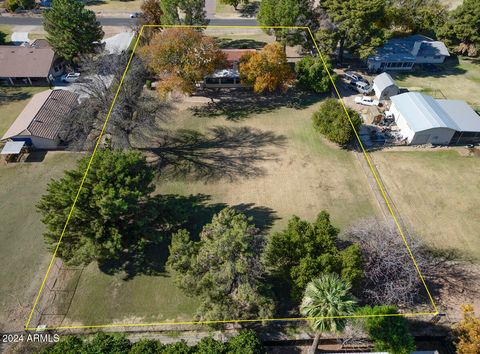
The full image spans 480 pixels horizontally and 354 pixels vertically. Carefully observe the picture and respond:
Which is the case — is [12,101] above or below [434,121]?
above

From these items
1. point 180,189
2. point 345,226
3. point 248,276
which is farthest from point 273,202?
point 248,276

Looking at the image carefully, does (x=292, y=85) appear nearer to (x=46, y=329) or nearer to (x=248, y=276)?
(x=248, y=276)

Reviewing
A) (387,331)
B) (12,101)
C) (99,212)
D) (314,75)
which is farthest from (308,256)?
(12,101)

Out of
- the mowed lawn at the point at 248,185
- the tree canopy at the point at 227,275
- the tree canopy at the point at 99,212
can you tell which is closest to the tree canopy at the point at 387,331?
the tree canopy at the point at 227,275

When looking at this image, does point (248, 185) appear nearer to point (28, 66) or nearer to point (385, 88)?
point (385, 88)

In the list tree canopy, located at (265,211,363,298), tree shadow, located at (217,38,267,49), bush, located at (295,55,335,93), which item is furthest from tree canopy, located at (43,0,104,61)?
tree canopy, located at (265,211,363,298)
